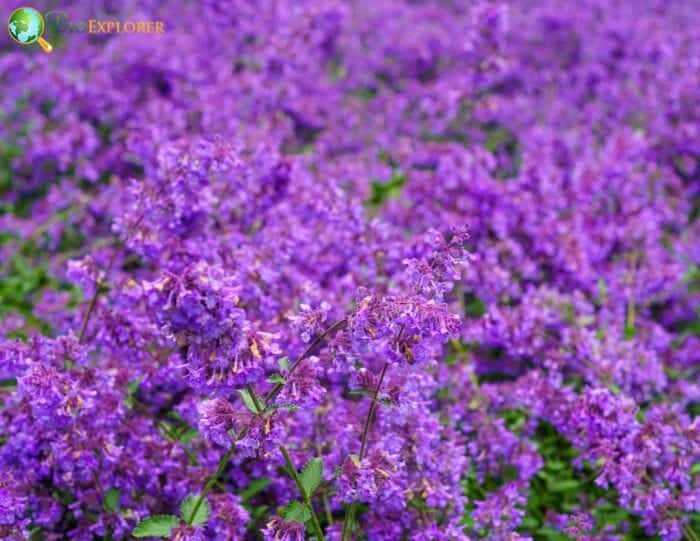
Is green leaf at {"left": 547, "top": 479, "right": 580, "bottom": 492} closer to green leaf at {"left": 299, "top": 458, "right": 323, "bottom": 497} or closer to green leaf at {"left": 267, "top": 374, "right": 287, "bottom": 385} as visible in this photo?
green leaf at {"left": 299, "top": 458, "right": 323, "bottom": 497}

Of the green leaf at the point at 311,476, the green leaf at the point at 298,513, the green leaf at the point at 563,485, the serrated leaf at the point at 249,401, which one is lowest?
the green leaf at the point at 563,485

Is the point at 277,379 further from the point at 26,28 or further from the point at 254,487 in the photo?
the point at 26,28

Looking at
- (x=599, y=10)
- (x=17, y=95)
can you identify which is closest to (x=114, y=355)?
(x=17, y=95)

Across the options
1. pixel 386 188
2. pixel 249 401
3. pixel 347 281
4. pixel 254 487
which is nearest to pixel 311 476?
pixel 249 401

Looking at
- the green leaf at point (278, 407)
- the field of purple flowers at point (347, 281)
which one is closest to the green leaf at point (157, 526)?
the field of purple flowers at point (347, 281)

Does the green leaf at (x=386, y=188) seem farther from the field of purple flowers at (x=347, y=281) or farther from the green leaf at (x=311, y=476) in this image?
the green leaf at (x=311, y=476)
